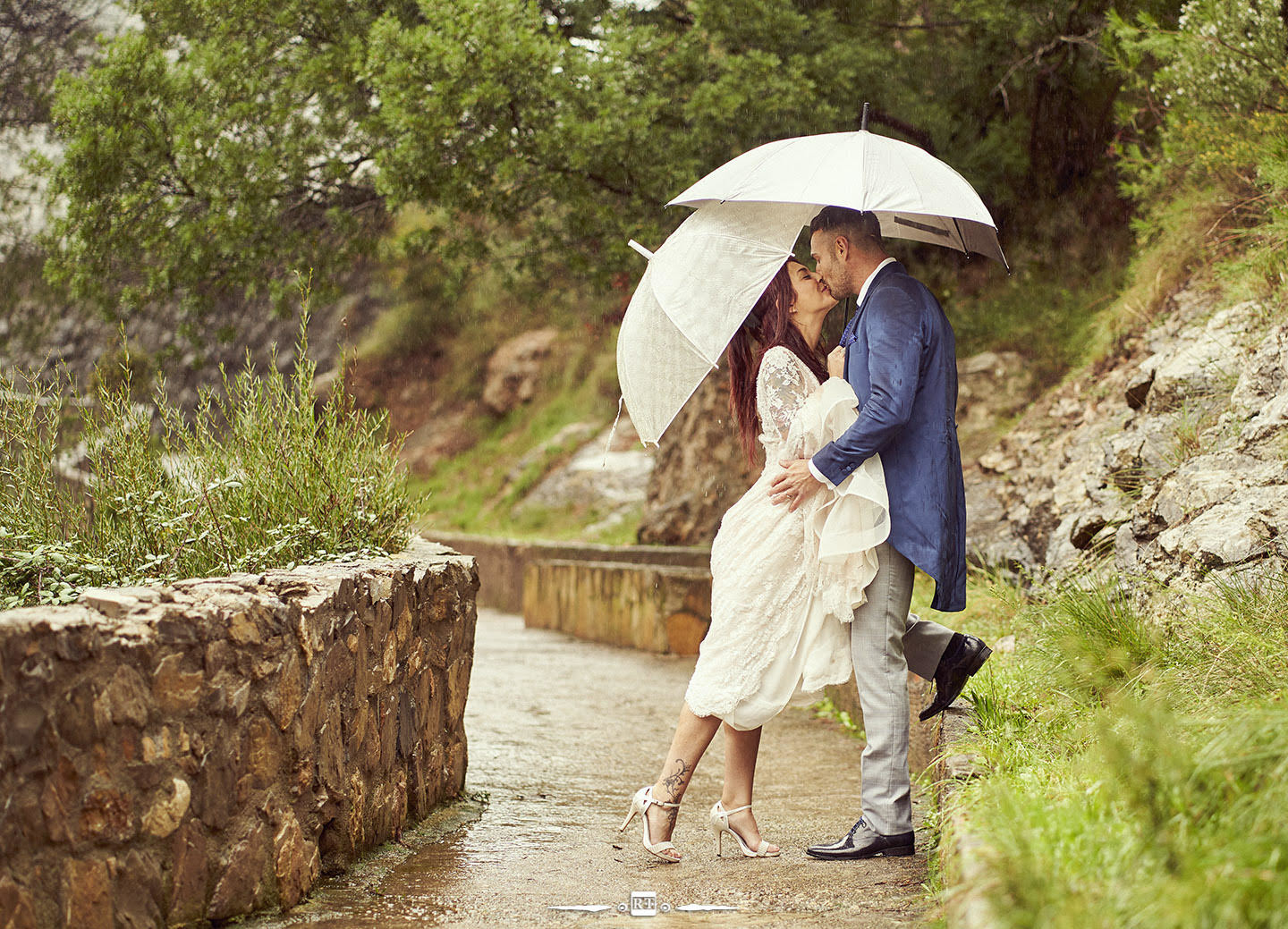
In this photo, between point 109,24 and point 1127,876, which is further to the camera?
point 109,24

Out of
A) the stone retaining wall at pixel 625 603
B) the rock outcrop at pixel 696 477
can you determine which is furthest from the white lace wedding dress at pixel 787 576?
the rock outcrop at pixel 696 477

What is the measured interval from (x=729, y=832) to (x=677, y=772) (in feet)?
0.87

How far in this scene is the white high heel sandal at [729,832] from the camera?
354 cm

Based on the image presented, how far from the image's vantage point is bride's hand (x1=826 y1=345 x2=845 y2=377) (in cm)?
364

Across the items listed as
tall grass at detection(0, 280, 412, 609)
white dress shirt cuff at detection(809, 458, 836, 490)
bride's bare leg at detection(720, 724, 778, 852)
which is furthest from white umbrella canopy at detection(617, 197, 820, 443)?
tall grass at detection(0, 280, 412, 609)

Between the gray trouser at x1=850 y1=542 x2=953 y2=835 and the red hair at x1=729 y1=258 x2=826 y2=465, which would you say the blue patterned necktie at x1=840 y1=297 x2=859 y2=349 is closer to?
the red hair at x1=729 y1=258 x2=826 y2=465

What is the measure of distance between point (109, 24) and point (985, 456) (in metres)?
12.7

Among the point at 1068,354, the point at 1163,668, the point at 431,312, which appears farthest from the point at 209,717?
the point at 431,312

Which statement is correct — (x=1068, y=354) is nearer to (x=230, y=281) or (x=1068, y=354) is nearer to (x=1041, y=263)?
(x=1041, y=263)

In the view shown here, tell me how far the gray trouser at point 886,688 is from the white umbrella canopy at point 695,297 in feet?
2.60

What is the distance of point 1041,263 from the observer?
10914 mm

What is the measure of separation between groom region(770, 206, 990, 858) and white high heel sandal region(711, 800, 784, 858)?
0.15m

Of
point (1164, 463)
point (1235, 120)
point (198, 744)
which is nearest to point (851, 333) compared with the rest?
point (198, 744)

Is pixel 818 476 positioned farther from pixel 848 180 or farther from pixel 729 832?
pixel 729 832
